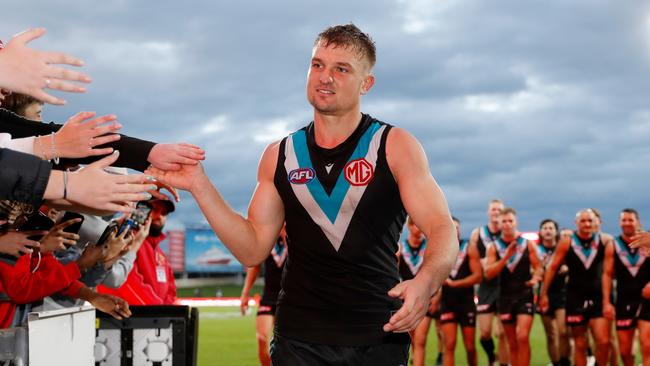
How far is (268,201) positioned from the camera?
460 cm

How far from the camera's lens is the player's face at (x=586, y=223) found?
1474cm

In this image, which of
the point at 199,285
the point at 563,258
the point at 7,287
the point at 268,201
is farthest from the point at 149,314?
the point at 199,285

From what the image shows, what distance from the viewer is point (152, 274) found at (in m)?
9.49

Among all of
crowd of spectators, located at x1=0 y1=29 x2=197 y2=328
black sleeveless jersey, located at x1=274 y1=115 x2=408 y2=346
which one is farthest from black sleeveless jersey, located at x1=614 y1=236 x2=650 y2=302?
black sleeveless jersey, located at x1=274 y1=115 x2=408 y2=346

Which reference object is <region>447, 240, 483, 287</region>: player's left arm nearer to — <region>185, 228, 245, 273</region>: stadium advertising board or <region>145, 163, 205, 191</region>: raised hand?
<region>145, 163, 205, 191</region>: raised hand

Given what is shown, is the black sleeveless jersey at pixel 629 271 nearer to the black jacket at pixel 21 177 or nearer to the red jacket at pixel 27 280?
the red jacket at pixel 27 280

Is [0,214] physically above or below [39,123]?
below

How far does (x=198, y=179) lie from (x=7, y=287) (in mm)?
2021

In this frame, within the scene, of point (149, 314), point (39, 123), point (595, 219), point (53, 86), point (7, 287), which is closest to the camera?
point (53, 86)

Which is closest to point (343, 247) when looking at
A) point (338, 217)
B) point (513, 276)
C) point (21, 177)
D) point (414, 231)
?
point (338, 217)

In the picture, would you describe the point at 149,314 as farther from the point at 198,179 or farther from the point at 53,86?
the point at 53,86

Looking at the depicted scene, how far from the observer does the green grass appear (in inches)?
679

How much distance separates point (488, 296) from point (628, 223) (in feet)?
10.2

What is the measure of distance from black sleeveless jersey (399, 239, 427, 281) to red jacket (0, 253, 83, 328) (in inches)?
380
